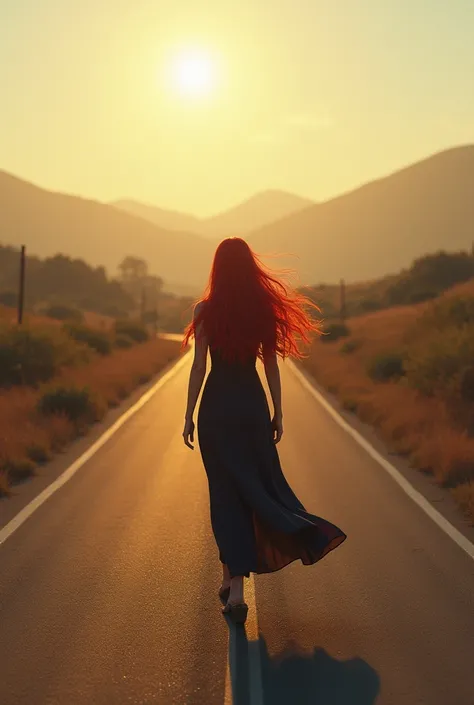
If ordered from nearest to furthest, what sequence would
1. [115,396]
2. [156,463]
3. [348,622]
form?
[348,622] < [156,463] < [115,396]

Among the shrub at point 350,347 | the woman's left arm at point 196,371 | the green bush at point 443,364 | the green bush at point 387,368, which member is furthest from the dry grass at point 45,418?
the shrub at point 350,347

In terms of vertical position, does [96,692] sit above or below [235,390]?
below

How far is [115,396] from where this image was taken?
836 inches

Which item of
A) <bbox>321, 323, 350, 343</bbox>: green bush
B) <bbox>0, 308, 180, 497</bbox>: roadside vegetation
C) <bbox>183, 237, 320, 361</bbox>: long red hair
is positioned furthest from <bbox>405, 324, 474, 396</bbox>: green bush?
<bbox>321, 323, 350, 343</bbox>: green bush

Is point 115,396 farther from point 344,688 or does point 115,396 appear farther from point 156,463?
point 344,688

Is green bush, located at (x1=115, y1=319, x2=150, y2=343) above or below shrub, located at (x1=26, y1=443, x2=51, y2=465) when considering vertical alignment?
below

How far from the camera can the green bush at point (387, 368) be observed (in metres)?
24.9

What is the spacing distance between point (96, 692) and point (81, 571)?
228cm

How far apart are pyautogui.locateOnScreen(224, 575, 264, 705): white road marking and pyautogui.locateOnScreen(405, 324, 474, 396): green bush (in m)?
12.0

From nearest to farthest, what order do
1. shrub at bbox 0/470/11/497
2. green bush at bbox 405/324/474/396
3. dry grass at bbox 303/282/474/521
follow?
shrub at bbox 0/470/11/497, dry grass at bbox 303/282/474/521, green bush at bbox 405/324/474/396

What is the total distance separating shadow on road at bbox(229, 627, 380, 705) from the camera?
4.53m

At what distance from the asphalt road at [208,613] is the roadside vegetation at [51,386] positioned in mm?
2588

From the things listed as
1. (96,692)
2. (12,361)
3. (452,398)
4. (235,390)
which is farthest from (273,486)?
(12,361)

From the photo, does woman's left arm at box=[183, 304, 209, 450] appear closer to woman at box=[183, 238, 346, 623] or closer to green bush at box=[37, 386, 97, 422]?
woman at box=[183, 238, 346, 623]
